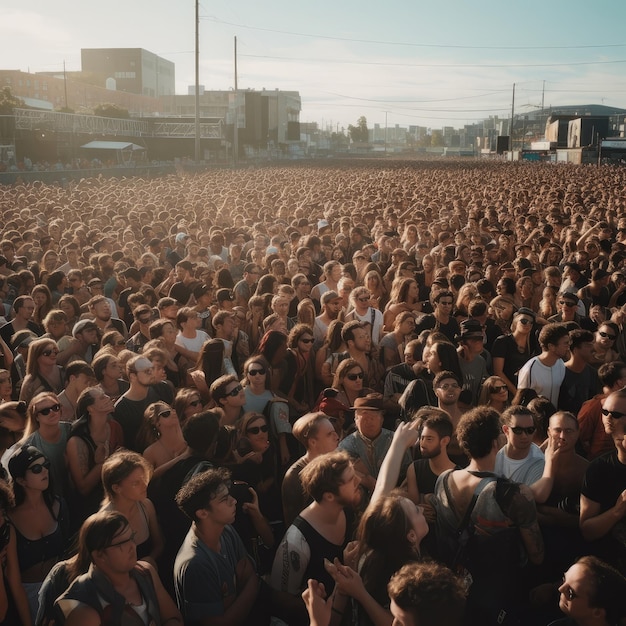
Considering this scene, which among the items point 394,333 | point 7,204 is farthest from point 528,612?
point 7,204

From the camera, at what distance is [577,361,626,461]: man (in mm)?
4973

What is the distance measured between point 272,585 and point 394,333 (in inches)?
146

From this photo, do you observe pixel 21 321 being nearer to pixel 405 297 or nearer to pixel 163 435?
pixel 163 435

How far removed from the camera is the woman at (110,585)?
317 centimetres

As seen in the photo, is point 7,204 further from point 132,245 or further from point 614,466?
point 614,466

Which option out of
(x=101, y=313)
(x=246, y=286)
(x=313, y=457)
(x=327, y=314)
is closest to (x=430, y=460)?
(x=313, y=457)

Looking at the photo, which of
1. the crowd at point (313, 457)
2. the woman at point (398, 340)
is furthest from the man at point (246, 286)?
the woman at point (398, 340)

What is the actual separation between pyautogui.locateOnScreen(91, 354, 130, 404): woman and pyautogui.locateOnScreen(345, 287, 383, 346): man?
2717mm

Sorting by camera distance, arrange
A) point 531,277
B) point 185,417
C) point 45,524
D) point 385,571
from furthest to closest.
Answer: point 531,277
point 185,417
point 45,524
point 385,571

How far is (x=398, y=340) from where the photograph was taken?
7125 millimetres

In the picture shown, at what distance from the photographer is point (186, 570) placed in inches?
142

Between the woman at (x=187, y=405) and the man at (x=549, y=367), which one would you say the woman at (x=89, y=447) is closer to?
the woman at (x=187, y=405)

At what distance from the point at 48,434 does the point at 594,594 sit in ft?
11.7

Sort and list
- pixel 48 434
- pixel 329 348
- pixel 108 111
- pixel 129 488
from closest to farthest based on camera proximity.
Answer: pixel 129 488 → pixel 48 434 → pixel 329 348 → pixel 108 111
